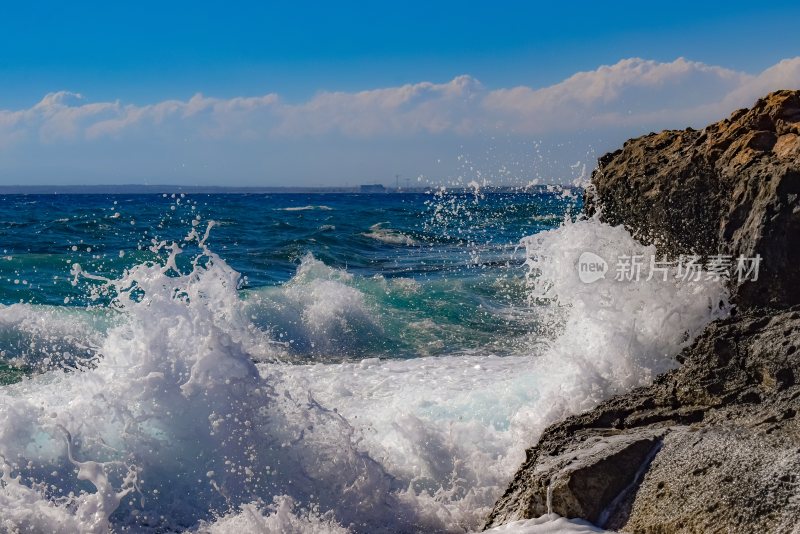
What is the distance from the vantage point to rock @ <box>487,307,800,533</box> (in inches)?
133

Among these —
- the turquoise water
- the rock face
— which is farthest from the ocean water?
the turquoise water

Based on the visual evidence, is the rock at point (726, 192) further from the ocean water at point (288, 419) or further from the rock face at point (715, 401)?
the ocean water at point (288, 419)

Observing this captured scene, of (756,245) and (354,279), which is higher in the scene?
(756,245)

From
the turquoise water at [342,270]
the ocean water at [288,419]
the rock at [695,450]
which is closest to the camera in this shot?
the rock at [695,450]

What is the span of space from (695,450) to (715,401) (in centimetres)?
54

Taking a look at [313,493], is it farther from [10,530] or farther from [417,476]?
[10,530]

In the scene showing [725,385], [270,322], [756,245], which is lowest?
[270,322]

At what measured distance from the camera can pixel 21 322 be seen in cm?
1035

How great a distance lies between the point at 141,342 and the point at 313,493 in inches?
59.7

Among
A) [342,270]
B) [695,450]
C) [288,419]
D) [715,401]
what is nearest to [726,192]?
[715,401]

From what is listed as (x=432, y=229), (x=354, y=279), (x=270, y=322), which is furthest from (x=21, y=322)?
(x=432, y=229)

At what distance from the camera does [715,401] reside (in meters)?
4.15

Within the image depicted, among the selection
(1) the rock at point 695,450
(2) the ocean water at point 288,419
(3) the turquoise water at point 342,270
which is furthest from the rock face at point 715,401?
(3) the turquoise water at point 342,270

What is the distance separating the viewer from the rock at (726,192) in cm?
462
